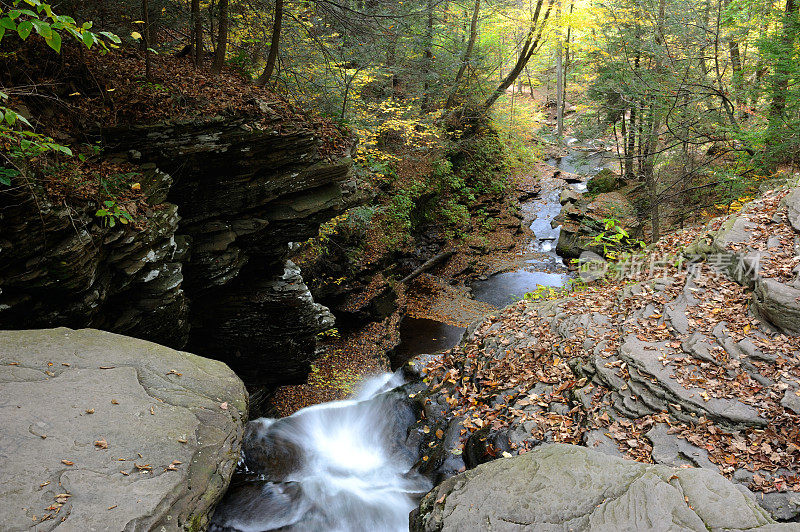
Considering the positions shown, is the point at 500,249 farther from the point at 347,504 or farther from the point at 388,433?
the point at 347,504

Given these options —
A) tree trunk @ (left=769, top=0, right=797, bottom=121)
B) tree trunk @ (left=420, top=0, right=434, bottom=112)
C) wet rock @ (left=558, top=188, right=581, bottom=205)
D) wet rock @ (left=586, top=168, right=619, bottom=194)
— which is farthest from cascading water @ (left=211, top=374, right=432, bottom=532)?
wet rock @ (left=586, top=168, right=619, bottom=194)

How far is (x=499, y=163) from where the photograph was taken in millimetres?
22078

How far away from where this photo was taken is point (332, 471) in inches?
309

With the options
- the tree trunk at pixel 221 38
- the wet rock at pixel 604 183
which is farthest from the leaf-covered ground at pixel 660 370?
the wet rock at pixel 604 183

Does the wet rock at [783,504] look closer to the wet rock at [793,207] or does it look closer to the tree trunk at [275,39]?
the wet rock at [793,207]

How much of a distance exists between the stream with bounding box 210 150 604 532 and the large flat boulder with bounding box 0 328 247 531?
107 inches

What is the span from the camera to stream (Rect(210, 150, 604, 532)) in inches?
253

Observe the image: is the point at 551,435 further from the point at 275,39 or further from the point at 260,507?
the point at 275,39

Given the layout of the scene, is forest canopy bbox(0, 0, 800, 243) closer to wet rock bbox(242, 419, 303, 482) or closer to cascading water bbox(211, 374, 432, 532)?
cascading water bbox(211, 374, 432, 532)

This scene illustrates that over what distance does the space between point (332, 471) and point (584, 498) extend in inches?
208

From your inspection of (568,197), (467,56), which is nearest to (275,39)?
(467,56)

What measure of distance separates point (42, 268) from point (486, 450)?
6.33 metres

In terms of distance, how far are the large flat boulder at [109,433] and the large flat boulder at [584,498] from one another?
251cm

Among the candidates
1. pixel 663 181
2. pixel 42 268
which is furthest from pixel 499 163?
pixel 42 268
